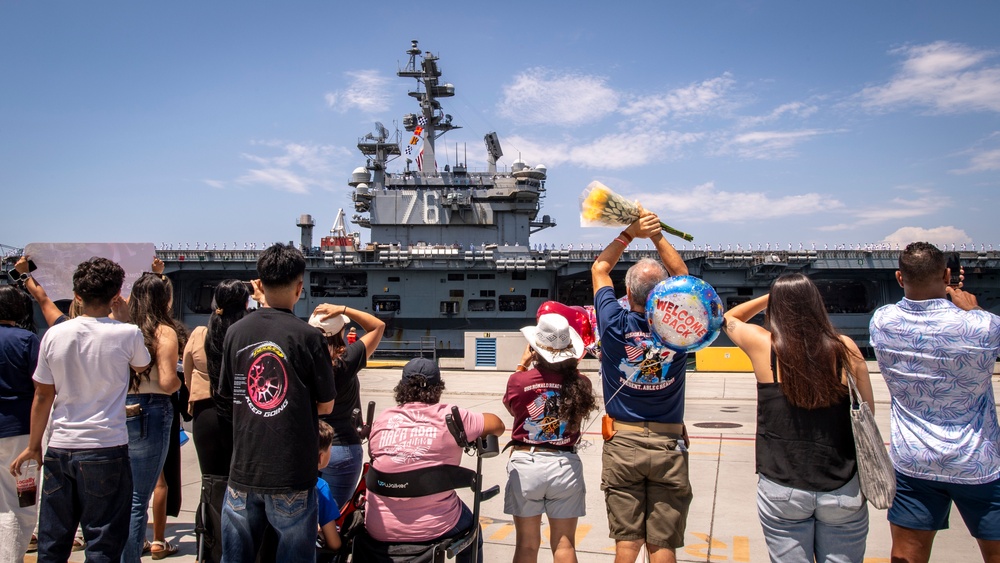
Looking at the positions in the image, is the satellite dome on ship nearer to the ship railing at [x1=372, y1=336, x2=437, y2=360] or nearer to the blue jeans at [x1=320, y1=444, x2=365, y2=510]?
the ship railing at [x1=372, y1=336, x2=437, y2=360]

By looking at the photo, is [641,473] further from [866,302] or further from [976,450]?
[866,302]

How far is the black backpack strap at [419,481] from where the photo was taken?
10.3ft

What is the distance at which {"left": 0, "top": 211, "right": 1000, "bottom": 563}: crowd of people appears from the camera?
284cm

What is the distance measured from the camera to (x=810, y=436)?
9.36 feet

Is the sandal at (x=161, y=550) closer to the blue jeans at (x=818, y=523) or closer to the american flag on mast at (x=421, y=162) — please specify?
the blue jeans at (x=818, y=523)

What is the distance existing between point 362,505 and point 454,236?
2729cm

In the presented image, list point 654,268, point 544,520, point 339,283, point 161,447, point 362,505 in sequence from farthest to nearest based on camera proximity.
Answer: point 339,283 < point 544,520 < point 161,447 < point 362,505 < point 654,268

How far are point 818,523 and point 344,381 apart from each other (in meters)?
2.53

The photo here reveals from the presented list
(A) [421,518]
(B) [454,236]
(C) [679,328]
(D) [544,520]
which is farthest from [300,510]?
(B) [454,236]

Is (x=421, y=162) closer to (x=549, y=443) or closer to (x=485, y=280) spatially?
(x=485, y=280)

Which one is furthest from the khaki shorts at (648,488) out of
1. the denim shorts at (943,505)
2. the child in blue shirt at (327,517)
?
the child in blue shirt at (327,517)

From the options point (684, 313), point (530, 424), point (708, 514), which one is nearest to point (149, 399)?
point (530, 424)

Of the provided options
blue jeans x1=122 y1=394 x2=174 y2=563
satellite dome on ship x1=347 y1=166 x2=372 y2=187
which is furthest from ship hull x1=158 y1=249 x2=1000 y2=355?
blue jeans x1=122 y1=394 x2=174 y2=563

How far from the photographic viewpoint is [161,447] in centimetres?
407
